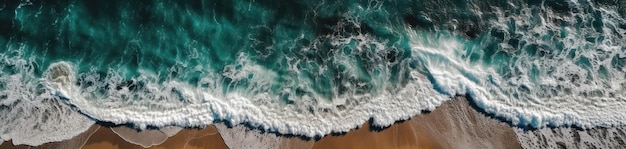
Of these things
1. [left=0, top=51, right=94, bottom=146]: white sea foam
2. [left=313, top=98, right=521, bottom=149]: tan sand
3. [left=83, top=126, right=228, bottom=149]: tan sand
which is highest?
[left=0, top=51, right=94, bottom=146]: white sea foam

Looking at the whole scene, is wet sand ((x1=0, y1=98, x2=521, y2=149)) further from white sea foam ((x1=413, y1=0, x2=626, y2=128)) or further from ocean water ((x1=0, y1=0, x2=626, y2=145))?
white sea foam ((x1=413, y1=0, x2=626, y2=128))

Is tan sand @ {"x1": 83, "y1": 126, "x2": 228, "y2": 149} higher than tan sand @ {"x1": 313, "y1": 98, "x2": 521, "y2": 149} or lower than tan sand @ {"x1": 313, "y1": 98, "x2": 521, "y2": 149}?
higher

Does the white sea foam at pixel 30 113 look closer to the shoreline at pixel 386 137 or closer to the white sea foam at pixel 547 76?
the shoreline at pixel 386 137

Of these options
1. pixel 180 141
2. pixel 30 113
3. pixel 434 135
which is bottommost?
pixel 434 135

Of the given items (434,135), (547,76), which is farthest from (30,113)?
(547,76)

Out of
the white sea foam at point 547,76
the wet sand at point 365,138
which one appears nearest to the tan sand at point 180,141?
the wet sand at point 365,138

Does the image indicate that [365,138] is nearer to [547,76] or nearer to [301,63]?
[301,63]

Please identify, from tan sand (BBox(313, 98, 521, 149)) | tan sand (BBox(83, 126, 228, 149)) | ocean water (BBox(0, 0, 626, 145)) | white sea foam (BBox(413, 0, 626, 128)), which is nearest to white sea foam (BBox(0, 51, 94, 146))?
ocean water (BBox(0, 0, 626, 145))
